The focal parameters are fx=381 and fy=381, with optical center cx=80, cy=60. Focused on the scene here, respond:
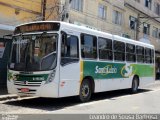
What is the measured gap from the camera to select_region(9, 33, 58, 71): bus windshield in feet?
42.5

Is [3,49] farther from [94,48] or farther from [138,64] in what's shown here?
[138,64]

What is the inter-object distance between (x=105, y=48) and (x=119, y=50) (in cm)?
170

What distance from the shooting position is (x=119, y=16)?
34531mm

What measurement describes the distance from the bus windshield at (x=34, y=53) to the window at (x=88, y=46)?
1.77 meters

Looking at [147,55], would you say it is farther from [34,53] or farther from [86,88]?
[34,53]

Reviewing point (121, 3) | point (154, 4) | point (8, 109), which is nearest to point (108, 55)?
point (8, 109)

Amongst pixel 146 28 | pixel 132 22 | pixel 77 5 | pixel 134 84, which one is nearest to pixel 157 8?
pixel 146 28

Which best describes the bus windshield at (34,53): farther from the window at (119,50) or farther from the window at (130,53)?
the window at (130,53)

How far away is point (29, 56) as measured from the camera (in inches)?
524

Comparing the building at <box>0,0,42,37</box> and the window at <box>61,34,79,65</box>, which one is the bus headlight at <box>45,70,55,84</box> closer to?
the window at <box>61,34,79,65</box>

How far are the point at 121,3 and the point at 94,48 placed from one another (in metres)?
19.8

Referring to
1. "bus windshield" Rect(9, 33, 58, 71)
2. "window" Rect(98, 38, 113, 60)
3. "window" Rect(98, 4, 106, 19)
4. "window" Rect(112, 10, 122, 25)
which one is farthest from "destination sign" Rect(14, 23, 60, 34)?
"window" Rect(112, 10, 122, 25)

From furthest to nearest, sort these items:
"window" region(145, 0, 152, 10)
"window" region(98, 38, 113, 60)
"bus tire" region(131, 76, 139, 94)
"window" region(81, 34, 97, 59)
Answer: "window" region(145, 0, 152, 10) → "bus tire" region(131, 76, 139, 94) → "window" region(98, 38, 113, 60) → "window" region(81, 34, 97, 59)

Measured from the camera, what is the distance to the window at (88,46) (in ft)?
47.9
